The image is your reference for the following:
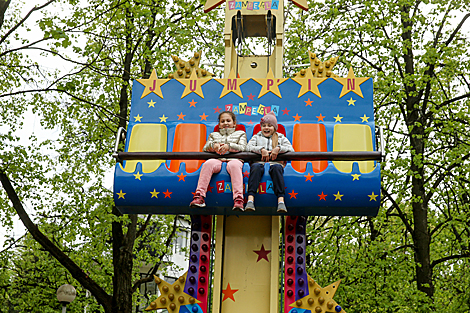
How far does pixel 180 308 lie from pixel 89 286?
16.1 feet

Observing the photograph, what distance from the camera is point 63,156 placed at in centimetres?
1382

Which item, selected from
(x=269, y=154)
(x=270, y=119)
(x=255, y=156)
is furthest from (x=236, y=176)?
(x=270, y=119)

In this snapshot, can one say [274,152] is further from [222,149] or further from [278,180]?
[222,149]

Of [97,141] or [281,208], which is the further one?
[97,141]

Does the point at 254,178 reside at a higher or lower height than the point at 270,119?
lower

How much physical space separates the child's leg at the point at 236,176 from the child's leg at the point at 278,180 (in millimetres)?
359

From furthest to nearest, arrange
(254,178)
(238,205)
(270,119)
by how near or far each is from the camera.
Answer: (270,119) → (254,178) → (238,205)

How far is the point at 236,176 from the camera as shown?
6.08 m

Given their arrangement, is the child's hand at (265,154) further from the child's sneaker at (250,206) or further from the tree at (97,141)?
the tree at (97,141)

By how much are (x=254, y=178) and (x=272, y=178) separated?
0.21 meters

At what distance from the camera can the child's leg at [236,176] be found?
19.8ft

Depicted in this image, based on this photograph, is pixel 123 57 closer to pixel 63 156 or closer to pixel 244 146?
pixel 63 156

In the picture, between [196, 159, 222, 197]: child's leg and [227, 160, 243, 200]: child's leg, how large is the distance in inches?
5.9

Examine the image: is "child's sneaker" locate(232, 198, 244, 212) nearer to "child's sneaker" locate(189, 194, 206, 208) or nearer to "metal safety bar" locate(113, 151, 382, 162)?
"child's sneaker" locate(189, 194, 206, 208)
